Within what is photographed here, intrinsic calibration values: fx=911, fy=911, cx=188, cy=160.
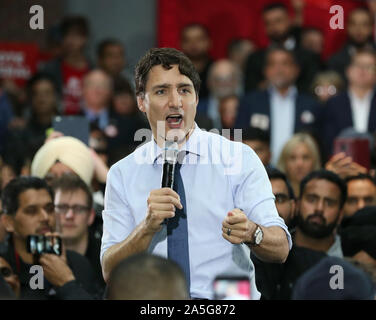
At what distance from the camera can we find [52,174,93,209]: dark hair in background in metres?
4.89

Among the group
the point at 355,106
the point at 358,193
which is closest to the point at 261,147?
the point at 358,193

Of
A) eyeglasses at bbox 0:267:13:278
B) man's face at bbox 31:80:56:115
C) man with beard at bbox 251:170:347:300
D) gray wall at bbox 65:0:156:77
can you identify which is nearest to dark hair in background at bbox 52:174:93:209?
eyeglasses at bbox 0:267:13:278

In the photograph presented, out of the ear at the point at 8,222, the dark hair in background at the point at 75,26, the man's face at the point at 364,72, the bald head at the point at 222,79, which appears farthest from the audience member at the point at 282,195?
the dark hair in background at the point at 75,26

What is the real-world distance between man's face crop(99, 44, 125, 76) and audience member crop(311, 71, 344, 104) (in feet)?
5.92

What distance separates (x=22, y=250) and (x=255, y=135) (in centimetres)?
214

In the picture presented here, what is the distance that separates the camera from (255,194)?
9.91 ft

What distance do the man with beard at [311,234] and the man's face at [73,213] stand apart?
105 cm

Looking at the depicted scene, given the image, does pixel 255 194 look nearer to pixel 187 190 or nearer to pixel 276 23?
pixel 187 190

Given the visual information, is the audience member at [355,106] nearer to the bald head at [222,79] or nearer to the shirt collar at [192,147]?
the bald head at [222,79]

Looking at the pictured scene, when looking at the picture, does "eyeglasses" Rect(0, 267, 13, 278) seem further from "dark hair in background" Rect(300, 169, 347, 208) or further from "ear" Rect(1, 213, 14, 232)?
"dark hair in background" Rect(300, 169, 347, 208)

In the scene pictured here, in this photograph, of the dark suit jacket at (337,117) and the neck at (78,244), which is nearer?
the neck at (78,244)

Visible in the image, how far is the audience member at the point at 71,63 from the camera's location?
7.94 meters


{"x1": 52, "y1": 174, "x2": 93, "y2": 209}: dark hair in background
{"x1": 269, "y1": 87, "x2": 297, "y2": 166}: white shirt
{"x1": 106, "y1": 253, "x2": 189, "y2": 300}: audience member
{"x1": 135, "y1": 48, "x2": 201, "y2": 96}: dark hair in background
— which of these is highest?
{"x1": 269, "y1": 87, "x2": 297, "y2": 166}: white shirt

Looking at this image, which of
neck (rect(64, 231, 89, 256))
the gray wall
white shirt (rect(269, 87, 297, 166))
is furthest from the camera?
the gray wall
